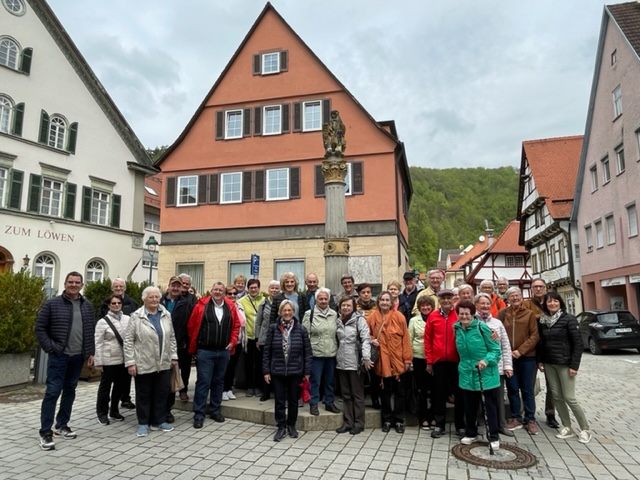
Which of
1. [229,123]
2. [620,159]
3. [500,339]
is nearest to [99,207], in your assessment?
[229,123]

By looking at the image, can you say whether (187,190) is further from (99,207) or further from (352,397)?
(352,397)

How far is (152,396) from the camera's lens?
6199 millimetres

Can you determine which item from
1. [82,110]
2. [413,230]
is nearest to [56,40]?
[82,110]

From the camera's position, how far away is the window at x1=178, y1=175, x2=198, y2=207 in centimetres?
2233

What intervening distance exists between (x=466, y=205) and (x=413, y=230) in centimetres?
1685

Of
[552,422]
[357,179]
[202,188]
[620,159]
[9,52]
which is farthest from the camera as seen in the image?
[202,188]

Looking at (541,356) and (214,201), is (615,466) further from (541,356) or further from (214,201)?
(214,201)

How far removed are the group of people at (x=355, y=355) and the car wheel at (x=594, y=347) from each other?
1145cm

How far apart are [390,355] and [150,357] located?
113 inches

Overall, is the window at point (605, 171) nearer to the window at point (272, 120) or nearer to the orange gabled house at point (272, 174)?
the orange gabled house at point (272, 174)

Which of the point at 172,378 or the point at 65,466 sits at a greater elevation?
the point at 172,378

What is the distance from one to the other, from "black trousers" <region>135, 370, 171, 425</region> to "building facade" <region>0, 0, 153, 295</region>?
16746mm

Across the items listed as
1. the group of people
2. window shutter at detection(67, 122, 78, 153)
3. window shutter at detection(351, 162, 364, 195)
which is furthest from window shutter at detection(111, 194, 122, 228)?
the group of people

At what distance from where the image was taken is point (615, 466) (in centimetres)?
493
